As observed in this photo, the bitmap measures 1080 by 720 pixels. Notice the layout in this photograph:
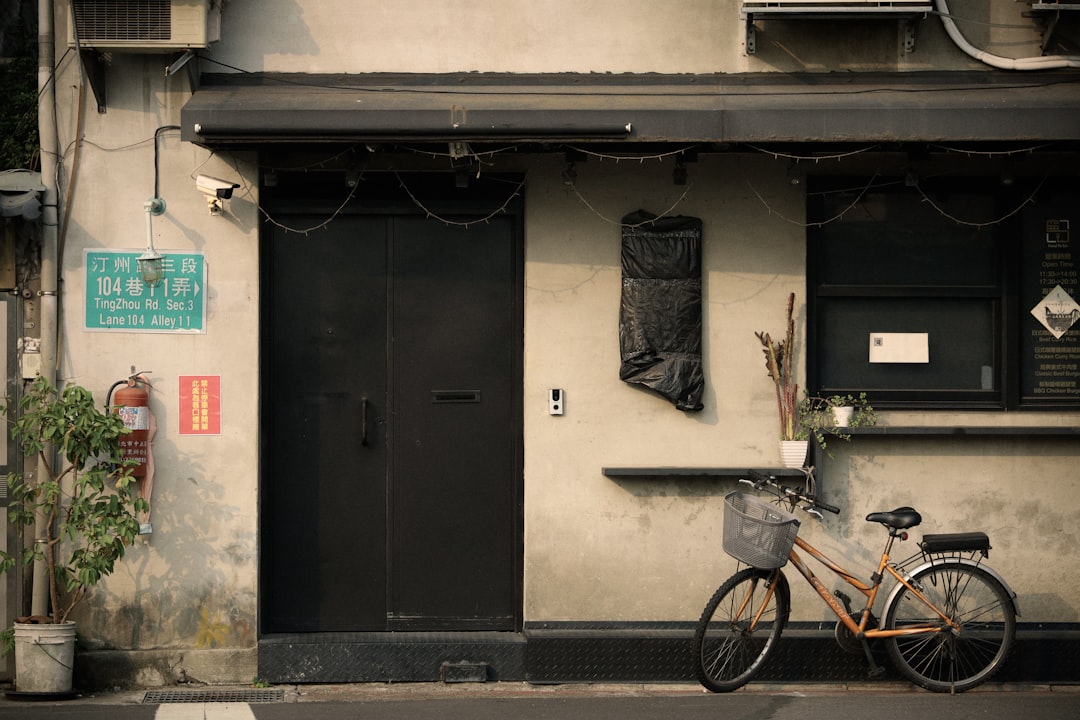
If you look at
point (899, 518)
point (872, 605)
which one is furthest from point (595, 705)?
point (899, 518)

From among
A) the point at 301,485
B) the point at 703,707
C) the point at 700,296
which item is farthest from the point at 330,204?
the point at 703,707

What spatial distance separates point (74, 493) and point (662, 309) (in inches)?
155

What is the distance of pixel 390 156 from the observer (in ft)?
27.4

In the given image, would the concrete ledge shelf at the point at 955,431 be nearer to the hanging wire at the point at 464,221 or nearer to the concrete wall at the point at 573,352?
the concrete wall at the point at 573,352

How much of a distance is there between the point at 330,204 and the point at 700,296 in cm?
255

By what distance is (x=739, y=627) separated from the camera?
773cm

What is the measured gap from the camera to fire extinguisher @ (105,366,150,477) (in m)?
7.90

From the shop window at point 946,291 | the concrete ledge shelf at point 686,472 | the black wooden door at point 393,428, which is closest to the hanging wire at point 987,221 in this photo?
the shop window at point 946,291

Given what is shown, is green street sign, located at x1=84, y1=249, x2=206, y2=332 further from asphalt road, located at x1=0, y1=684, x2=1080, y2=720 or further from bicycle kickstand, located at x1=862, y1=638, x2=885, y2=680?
bicycle kickstand, located at x1=862, y1=638, x2=885, y2=680

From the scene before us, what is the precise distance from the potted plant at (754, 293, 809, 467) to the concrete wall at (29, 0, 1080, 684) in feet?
0.35

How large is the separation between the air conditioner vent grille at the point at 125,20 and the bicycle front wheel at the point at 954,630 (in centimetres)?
583

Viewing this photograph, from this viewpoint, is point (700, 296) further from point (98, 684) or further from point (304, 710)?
point (98, 684)

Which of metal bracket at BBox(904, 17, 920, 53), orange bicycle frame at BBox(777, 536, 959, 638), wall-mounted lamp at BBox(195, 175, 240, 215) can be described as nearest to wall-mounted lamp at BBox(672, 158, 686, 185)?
metal bracket at BBox(904, 17, 920, 53)

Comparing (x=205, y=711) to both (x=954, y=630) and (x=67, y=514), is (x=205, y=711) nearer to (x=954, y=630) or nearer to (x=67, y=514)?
(x=67, y=514)
